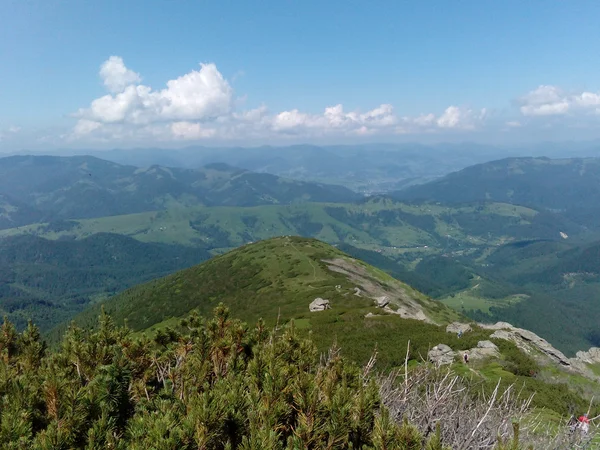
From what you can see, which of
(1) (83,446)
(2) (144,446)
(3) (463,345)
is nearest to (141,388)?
(1) (83,446)

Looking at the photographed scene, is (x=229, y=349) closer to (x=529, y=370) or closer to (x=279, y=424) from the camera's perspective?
(x=279, y=424)

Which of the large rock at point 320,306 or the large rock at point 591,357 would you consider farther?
the large rock at point 320,306

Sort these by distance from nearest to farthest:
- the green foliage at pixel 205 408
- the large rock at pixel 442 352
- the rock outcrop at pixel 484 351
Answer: the green foliage at pixel 205 408, the large rock at pixel 442 352, the rock outcrop at pixel 484 351

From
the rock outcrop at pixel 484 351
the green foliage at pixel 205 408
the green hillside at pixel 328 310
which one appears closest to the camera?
the green foliage at pixel 205 408

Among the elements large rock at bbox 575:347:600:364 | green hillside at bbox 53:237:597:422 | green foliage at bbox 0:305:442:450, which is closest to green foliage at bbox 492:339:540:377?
green hillside at bbox 53:237:597:422

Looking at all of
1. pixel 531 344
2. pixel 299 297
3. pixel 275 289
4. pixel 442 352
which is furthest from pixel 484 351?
pixel 275 289

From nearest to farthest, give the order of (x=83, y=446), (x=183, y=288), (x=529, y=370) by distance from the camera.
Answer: (x=83, y=446), (x=529, y=370), (x=183, y=288)

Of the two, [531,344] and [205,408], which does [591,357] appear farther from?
[205,408]

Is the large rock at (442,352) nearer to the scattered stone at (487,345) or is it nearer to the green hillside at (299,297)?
the green hillside at (299,297)

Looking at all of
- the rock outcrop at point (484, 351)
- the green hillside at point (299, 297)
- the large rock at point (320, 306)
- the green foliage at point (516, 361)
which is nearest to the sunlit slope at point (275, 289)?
the green hillside at point (299, 297)

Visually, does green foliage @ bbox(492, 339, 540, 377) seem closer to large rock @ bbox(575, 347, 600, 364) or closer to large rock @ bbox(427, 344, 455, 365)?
large rock @ bbox(427, 344, 455, 365)

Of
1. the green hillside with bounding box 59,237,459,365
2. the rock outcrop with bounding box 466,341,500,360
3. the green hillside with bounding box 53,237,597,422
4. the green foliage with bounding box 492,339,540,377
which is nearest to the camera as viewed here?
the green hillside with bounding box 53,237,597,422
